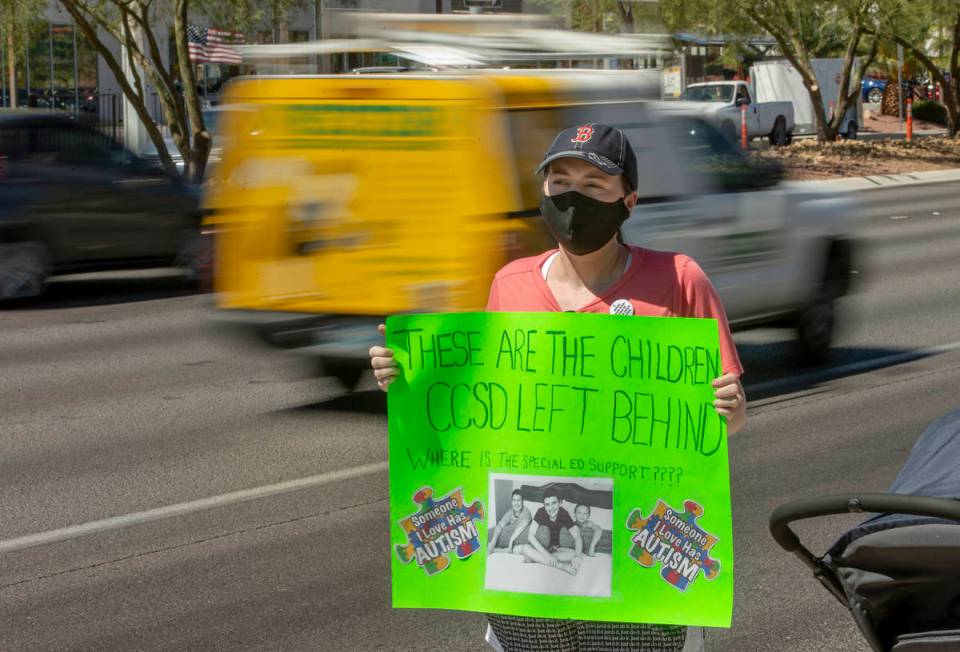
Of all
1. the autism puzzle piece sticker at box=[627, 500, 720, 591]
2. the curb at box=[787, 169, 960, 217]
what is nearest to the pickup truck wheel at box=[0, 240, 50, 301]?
the curb at box=[787, 169, 960, 217]

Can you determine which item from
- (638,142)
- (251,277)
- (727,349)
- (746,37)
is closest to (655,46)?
(638,142)

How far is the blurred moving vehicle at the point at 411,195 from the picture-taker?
8414 mm

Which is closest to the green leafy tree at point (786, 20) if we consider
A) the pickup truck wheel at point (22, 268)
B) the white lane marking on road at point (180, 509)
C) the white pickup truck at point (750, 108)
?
the white pickup truck at point (750, 108)

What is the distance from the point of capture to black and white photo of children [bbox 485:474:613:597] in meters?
3.44

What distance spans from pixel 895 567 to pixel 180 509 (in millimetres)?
5049

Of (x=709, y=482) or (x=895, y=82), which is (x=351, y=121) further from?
(x=895, y=82)

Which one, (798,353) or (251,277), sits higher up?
(251,277)

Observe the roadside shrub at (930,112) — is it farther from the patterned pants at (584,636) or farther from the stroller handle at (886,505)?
the stroller handle at (886,505)

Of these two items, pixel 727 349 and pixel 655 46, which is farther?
pixel 655 46

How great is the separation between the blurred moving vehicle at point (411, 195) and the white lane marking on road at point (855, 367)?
0.55 meters

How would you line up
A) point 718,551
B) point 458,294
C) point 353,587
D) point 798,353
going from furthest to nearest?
1. point 798,353
2. point 458,294
3. point 353,587
4. point 718,551

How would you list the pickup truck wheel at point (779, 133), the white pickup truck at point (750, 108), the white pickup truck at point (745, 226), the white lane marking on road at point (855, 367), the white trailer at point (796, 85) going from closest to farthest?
the white pickup truck at point (745, 226)
the white lane marking on road at point (855, 367)
the white pickup truck at point (750, 108)
the pickup truck wheel at point (779, 133)
the white trailer at point (796, 85)

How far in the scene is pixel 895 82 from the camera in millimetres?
59375

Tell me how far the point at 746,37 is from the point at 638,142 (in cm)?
2858
